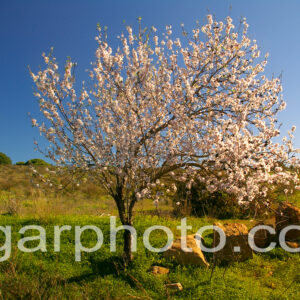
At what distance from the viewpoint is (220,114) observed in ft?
22.1

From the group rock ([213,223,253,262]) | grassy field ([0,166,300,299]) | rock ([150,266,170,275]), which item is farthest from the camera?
rock ([213,223,253,262])

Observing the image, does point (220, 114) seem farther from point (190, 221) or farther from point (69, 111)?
point (190, 221)

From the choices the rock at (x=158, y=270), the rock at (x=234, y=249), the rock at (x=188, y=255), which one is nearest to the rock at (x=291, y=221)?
the rock at (x=234, y=249)

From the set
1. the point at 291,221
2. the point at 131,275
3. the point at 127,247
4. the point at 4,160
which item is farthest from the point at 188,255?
the point at 4,160

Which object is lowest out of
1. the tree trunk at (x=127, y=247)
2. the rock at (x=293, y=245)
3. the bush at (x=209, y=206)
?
the rock at (x=293, y=245)

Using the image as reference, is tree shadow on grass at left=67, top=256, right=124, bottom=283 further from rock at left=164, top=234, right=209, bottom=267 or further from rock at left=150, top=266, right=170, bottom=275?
rock at left=164, top=234, right=209, bottom=267

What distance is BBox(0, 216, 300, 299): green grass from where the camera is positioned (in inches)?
236

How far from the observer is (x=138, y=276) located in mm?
Result: 6887

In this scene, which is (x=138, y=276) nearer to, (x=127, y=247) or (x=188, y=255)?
(x=127, y=247)

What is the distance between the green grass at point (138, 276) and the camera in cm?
600

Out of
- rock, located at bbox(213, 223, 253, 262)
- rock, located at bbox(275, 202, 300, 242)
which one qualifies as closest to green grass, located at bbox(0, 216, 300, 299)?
rock, located at bbox(213, 223, 253, 262)

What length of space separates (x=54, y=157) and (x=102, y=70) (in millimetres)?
2522

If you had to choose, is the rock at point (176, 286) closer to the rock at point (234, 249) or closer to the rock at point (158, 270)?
the rock at point (158, 270)

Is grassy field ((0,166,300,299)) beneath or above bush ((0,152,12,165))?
beneath
